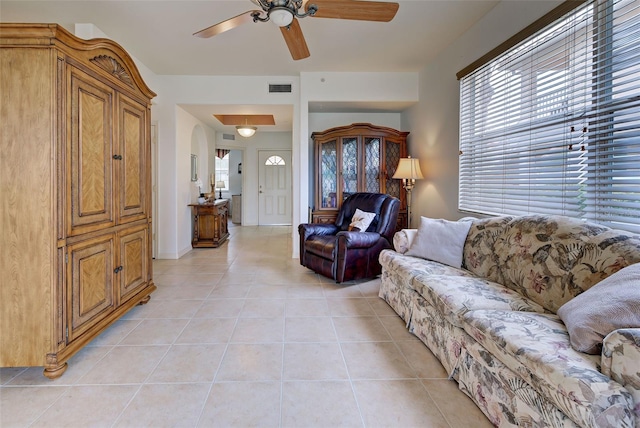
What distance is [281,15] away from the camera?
2.01 m

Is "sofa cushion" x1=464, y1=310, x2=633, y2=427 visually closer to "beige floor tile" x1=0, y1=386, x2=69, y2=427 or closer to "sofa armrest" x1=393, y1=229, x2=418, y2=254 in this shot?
"sofa armrest" x1=393, y1=229, x2=418, y2=254

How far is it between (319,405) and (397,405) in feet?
1.25

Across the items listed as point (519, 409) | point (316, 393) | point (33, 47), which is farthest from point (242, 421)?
point (33, 47)

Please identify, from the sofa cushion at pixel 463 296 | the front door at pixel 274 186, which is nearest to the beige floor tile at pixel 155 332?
the sofa cushion at pixel 463 296

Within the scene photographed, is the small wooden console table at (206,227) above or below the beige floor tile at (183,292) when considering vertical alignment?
above

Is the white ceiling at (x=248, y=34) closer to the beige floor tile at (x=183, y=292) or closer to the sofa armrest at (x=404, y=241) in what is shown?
the sofa armrest at (x=404, y=241)

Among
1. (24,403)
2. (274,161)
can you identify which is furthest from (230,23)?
(274,161)

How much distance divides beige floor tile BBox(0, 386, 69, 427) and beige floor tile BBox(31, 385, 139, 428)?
1.6 inches

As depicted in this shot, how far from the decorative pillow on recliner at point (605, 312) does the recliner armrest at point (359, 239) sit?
83.3 inches

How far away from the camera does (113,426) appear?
1365 mm

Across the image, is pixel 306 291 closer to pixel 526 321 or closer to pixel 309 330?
pixel 309 330

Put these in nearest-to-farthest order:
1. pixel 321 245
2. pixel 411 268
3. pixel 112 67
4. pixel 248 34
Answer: pixel 112 67, pixel 411 268, pixel 248 34, pixel 321 245

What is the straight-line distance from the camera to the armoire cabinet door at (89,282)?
183 centimetres

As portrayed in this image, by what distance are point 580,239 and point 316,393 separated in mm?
1607
